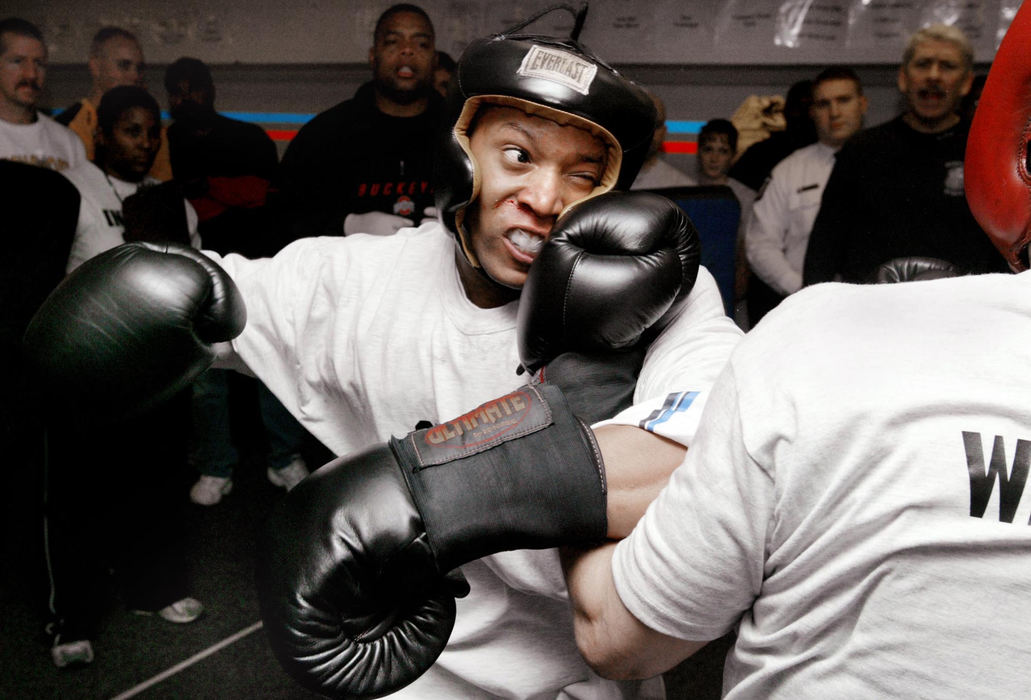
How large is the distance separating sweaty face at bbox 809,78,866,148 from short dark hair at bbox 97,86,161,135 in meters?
2.82

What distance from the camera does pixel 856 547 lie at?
60 centimetres

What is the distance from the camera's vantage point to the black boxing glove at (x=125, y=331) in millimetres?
1139

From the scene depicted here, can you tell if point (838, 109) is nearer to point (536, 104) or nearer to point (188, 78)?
point (536, 104)

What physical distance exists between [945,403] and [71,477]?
253 cm

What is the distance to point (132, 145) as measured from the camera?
3.10m

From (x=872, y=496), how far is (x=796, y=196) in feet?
9.45

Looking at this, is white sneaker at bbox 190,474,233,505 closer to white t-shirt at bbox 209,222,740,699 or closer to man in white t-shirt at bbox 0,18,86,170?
man in white t-shirt at bbox 0,18,86,170

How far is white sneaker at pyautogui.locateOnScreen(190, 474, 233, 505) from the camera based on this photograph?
3525 mm

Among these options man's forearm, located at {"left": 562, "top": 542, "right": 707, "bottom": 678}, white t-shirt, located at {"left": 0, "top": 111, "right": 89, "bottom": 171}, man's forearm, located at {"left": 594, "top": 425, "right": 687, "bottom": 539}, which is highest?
white t-shirt, located at {"left": 0, "top": 111, "right": 89, "bottom": 171}

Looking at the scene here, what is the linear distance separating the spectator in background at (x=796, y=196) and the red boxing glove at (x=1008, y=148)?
8.00 ft

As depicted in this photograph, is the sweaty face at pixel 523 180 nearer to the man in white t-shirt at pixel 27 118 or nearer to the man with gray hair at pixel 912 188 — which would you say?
the man with gray hair at pixel 912 188

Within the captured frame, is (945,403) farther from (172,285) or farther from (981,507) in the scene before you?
(172,285)

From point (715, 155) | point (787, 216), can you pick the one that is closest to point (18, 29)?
point (715, 155)

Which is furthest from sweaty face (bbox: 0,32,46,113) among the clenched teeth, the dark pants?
the clenched teeth
